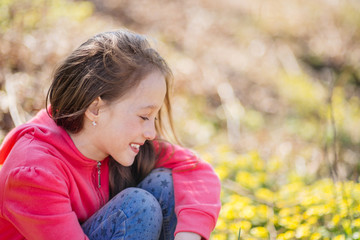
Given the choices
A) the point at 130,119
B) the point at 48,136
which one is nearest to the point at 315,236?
the point at 130,119

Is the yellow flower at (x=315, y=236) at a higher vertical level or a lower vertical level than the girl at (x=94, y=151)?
lower

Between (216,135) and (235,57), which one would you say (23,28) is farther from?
(235,57)

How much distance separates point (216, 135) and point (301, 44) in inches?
96.3

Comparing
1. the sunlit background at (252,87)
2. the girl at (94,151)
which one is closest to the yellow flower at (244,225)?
the sunlit background at (252,87)

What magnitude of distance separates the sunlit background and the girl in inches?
10.8

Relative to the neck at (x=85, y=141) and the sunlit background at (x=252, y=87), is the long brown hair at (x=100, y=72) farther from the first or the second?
the sunlit background at (x=252, y=87)

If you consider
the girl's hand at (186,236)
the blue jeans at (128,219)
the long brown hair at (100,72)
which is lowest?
the girl's hand at (186,236)

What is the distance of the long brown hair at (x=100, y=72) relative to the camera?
149 cm

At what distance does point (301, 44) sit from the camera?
5.37 metres

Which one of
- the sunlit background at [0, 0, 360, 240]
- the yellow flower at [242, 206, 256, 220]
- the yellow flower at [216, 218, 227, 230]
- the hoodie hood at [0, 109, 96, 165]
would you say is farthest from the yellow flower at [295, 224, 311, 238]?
the hoodie hood at [0, 109, 96, 165]

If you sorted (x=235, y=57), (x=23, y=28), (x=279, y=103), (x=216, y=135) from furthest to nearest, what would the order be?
(x=235, y=57), (x=279, y=103), (x=216, y=135), (x=23, y=28)

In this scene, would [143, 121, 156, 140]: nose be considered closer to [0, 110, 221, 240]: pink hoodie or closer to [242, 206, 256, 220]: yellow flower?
[0, 110, 221, 240]: pink hoodie

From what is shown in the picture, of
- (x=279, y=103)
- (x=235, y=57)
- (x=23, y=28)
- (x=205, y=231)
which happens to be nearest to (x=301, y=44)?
(x=235, y=57)

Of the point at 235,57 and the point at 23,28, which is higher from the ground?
the point at 23,28
